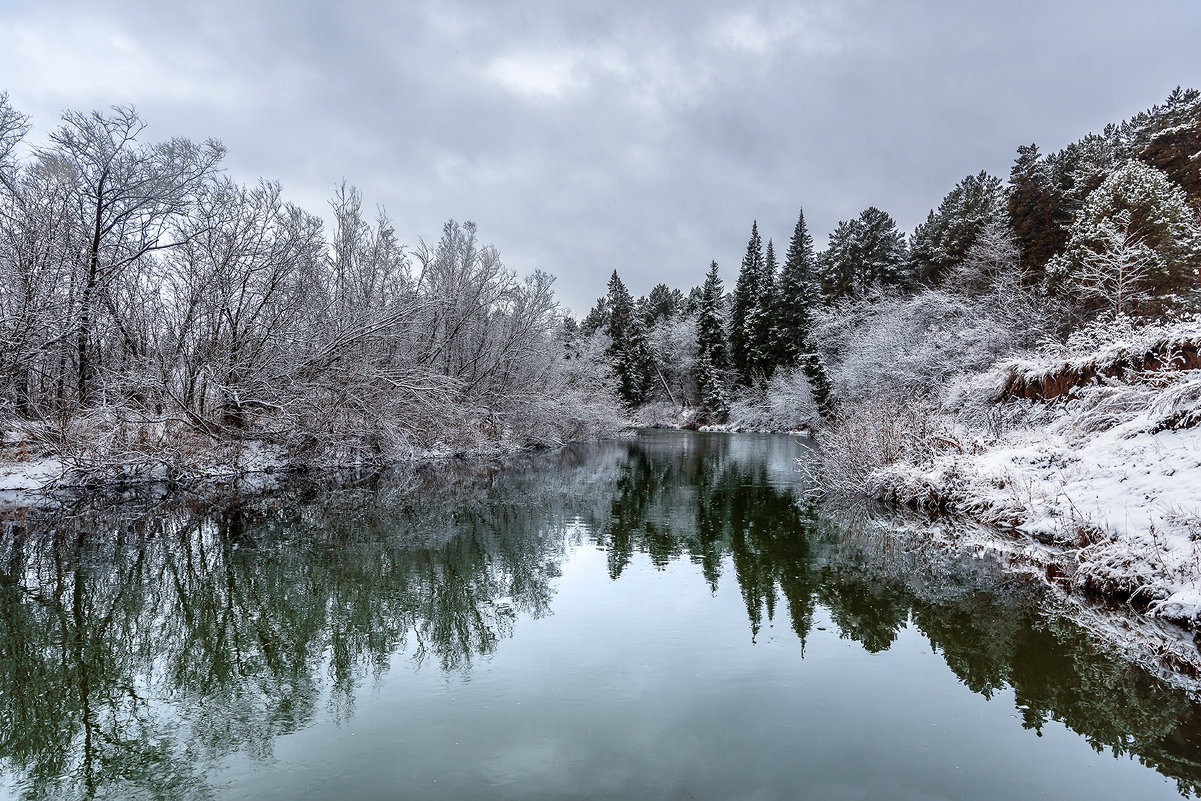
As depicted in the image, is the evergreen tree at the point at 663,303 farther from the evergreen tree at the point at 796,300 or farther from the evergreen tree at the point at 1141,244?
the evergreen tree at the point at 1141,244

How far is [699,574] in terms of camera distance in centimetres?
894

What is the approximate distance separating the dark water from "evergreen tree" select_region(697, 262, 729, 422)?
1626 inches

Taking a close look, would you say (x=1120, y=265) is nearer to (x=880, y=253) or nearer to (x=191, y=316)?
(x=880, y=253)

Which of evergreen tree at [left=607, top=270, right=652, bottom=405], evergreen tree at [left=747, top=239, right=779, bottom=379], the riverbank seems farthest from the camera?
evergreen tree at [left=607, top=270, right=652, bottom=405]

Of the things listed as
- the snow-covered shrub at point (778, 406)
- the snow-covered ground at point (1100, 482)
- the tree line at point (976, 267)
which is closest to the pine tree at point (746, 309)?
the tree line at point (976, 267)

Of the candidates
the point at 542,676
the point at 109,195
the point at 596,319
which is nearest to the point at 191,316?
the point at 109,195

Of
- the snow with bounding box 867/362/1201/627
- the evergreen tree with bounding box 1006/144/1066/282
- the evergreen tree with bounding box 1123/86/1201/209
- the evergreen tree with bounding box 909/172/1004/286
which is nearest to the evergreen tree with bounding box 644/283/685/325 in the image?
the evergreen tree with bounding box 909/172/1004/286

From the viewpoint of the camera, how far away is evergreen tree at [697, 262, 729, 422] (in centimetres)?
5139

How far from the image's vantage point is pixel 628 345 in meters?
57.5

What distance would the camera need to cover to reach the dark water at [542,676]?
3.98m

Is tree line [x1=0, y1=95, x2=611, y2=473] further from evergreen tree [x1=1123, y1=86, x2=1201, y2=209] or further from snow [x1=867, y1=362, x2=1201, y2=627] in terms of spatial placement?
evergreen tree [x1=1123, y1=86, x2=1201, y2=209]

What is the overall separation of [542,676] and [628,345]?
5273 centimetres

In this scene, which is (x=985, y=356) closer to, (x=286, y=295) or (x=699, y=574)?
(x=699, y=574)

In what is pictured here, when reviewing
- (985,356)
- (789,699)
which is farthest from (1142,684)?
(985,356)
